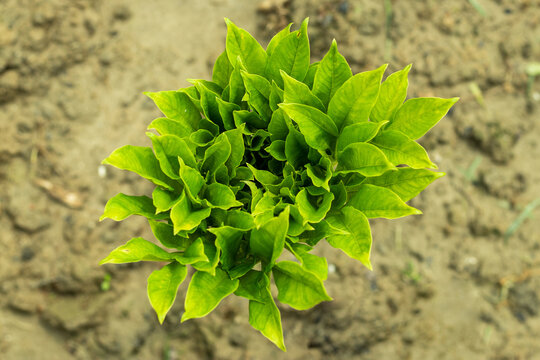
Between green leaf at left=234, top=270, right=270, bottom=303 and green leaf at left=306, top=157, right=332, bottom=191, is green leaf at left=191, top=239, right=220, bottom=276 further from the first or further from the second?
green leaf at left=306, top=157, right=332, bottom=191

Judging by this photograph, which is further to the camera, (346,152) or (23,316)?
(23,316)

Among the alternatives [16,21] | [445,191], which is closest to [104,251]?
[16,21]

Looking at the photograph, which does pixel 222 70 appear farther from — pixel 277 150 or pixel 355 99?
pixel 355 99

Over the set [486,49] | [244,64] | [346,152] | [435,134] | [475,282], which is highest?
[244,64]

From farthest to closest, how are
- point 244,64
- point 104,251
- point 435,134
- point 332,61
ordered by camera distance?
point 435,134, point 104,251, point 244,64, point 332,61

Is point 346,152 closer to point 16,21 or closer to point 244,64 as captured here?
point 244,64
